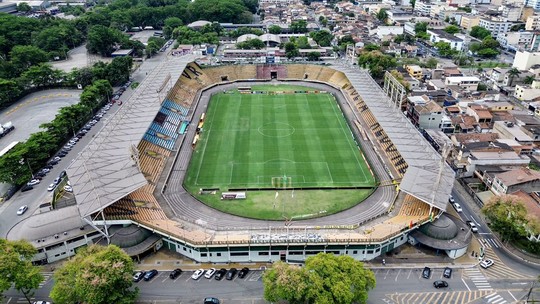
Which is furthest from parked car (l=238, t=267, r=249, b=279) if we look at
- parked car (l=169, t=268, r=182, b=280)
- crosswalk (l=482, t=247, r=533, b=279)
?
crosswalk (l=482, t=247, r=533, b=279)

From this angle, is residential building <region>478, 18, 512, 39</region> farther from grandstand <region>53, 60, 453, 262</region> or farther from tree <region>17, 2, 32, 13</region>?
tree <region>17, 2, 32, 13</region>

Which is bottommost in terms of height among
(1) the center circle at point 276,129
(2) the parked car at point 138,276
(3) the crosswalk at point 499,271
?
(3) the crosswalk at point 499,271

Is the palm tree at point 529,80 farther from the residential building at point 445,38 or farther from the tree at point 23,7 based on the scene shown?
the tree at point 23,7

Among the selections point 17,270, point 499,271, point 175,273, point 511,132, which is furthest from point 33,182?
point 511,132

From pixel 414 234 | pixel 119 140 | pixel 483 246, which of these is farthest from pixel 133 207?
pixel 483 246

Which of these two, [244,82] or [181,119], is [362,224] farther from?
[244,82]

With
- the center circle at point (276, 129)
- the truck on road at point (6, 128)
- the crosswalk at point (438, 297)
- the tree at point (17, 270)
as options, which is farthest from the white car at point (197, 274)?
the truck on road at point (6, 128)
